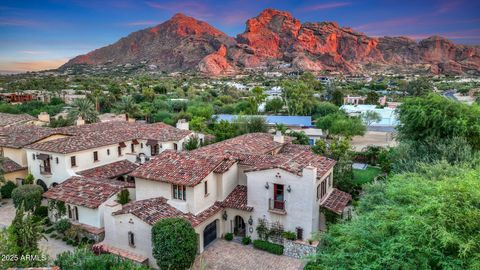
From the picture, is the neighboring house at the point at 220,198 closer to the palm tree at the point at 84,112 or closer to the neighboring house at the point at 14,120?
the neighboring house at the point at 14,120

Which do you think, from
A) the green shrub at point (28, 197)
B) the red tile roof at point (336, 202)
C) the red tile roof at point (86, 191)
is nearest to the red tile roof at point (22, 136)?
the green shrub at point (28, 197)

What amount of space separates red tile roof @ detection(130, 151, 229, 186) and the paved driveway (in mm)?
4510

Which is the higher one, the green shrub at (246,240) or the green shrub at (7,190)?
the green shrub at (7,190)

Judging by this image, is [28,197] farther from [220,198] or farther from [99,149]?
[220,198]

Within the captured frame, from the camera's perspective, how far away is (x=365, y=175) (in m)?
35.7

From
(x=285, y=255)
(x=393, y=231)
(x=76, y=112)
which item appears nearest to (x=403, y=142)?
(x=285, y=255)

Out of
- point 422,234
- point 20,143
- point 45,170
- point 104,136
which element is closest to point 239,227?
point 422,234

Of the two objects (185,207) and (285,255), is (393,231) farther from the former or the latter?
(185,207)

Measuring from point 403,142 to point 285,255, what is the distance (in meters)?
14.5

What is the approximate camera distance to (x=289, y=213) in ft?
69.1

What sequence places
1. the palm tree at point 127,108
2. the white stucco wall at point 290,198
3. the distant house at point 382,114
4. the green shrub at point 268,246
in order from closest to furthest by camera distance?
the white stucco wall at point 290,198 → the green shrub at point 268,246 → the distant house at point 382,114 → the palm tree at point 127,108

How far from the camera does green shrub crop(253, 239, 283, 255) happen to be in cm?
2080

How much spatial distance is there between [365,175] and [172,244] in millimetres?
24878

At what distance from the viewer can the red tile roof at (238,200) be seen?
22173 mm
